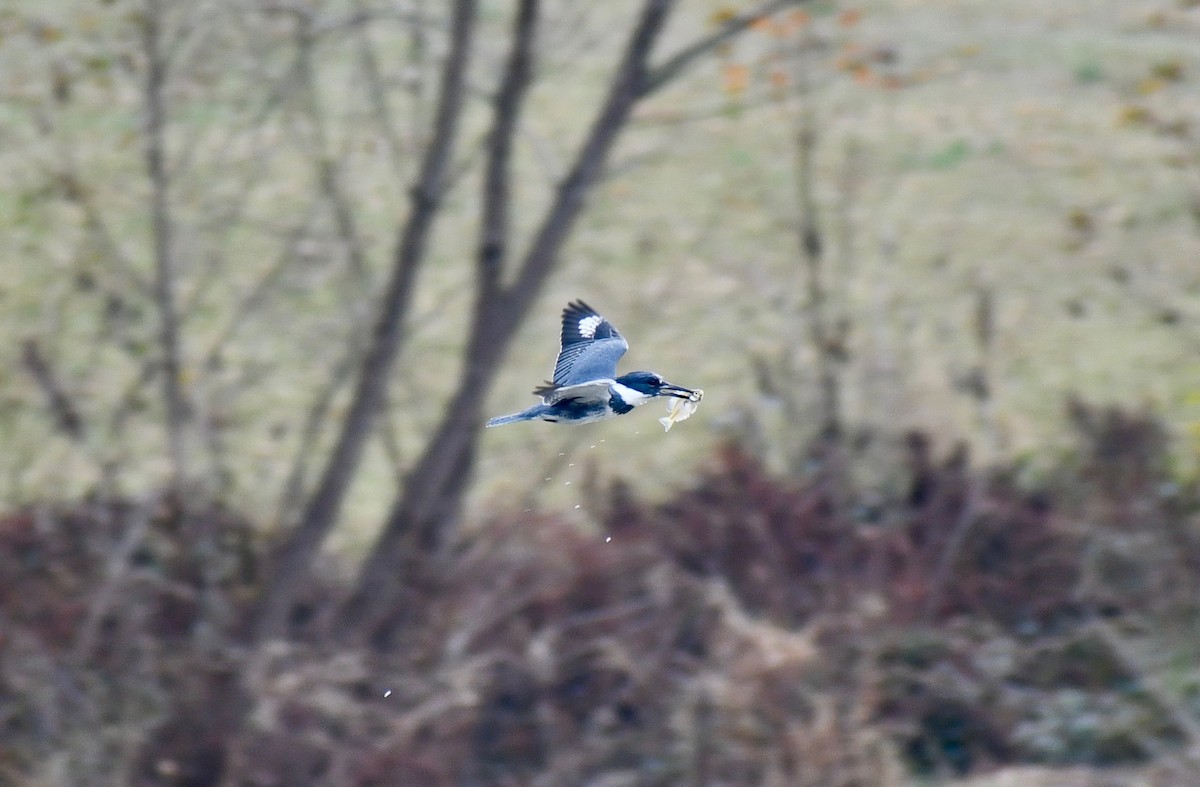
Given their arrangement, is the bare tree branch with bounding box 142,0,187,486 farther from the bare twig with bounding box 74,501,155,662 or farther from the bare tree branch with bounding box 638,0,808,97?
the bare tree branch with bounding box 638,0,808,97

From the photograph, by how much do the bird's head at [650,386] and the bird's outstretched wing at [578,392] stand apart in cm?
3

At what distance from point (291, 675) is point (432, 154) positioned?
6.58ft

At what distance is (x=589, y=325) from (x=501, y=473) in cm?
500

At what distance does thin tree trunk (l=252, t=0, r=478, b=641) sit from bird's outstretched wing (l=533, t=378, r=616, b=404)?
4097 millimetres

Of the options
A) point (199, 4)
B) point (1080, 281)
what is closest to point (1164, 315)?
point (1080, 281)

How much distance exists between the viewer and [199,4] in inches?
251

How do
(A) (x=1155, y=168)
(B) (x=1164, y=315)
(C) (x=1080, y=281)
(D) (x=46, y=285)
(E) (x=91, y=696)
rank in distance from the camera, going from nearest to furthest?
(E) (x=91, y=696), (D) (x=46, y=285), (B) (x=1164, y=315), (C) (x=1080, y=281), (A) (x=1155, y=168)

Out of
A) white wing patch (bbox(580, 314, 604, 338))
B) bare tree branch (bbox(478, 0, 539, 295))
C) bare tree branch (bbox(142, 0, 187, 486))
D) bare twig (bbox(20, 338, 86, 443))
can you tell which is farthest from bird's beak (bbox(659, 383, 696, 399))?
bare twig (bbox(20, 338, 86, 443))

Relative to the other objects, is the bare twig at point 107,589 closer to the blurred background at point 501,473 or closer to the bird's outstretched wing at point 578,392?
the blurred background at point 501,473

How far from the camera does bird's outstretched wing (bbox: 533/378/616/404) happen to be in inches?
80.2

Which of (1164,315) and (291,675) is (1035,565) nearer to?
(1164,315)

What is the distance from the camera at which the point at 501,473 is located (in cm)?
752

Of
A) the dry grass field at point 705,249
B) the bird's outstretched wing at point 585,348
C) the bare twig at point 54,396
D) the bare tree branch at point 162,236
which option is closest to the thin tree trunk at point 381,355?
the dry grass field at point 705,249

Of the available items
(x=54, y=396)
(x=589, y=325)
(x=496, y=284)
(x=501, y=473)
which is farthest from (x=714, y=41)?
(x=589, y=325)
